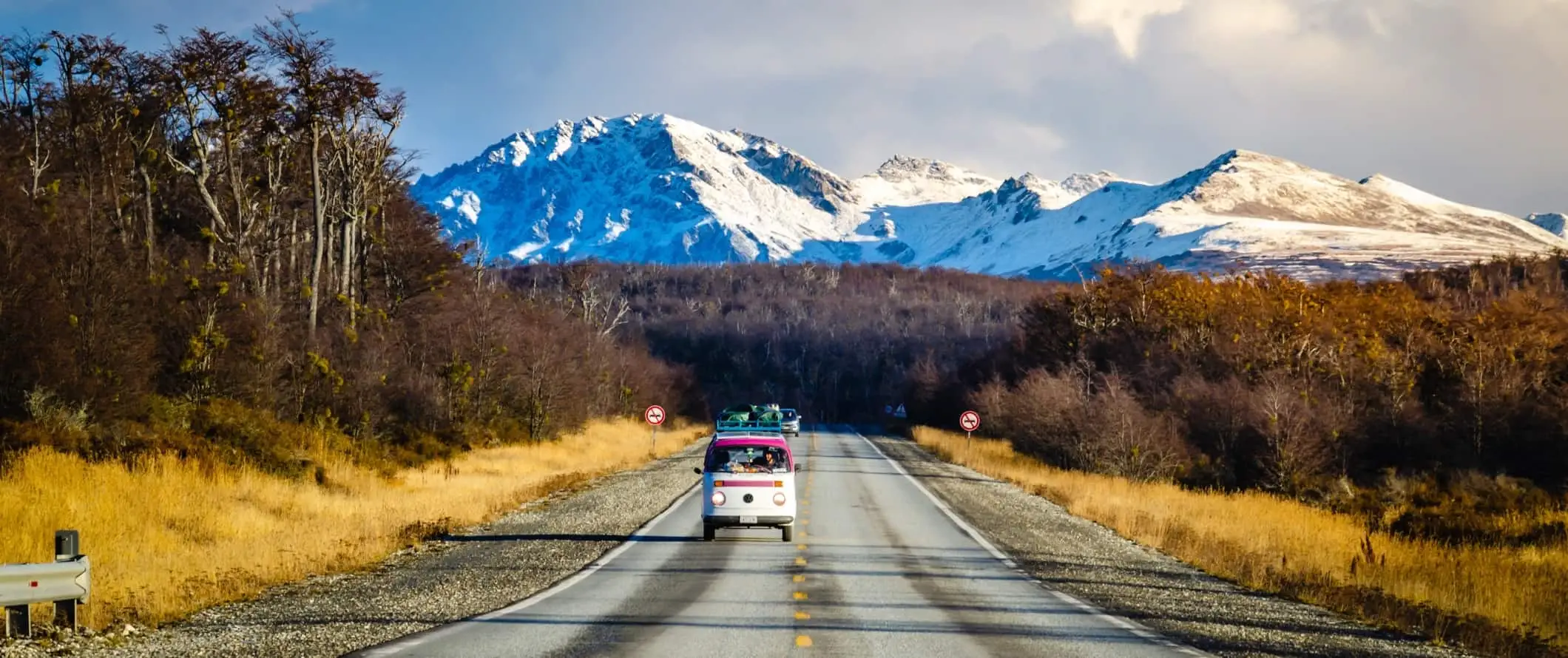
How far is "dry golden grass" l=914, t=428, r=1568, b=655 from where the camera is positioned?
13.4 meters

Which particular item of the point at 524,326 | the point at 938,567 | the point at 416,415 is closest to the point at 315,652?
the point at 938,567

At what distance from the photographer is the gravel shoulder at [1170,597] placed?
1134 cm

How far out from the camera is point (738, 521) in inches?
744

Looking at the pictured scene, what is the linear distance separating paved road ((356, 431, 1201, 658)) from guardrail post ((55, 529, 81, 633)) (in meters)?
3.03

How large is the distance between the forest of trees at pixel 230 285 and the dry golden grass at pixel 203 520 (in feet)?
5.78

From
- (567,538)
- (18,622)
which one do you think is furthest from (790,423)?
(18,622)

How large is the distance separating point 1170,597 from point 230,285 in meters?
24.7

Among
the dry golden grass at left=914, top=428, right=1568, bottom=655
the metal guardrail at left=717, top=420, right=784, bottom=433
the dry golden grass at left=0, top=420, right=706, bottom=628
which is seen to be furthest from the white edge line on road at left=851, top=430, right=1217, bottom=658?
the metal guardrail at left=717, top=420, right=784, bottom=433

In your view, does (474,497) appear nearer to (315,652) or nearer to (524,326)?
(315,652)

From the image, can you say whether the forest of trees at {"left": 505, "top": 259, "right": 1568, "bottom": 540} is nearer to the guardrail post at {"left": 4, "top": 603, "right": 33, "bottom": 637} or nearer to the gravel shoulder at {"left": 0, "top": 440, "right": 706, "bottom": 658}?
the gravel shoulder at {"left": 0, "top": 440, "right": 706, "bottom": 658}

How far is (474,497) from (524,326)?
27787mm

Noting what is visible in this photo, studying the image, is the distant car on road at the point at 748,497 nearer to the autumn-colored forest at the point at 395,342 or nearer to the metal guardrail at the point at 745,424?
the autumn-colored forest at the point at 395,342

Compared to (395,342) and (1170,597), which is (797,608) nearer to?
(1170,597)

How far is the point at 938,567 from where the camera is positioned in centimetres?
1639
